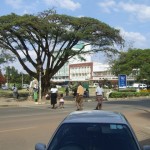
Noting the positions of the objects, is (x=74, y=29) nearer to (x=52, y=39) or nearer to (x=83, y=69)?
(x=52, y=39)

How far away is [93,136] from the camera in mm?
5539

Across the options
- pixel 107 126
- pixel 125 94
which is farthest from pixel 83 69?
pixel 107 126

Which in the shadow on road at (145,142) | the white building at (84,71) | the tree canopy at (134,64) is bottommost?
the shadow on road at (145,142)

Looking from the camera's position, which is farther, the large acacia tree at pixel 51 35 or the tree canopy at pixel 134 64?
the tree canopy at pixel 134 64

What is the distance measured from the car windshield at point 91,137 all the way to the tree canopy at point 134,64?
2684 inches

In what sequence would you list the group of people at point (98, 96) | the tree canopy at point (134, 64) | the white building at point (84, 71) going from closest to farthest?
the group of people at point (98, 96) < the tree canopy at point (134, 64) < the white building at point (84, 71)

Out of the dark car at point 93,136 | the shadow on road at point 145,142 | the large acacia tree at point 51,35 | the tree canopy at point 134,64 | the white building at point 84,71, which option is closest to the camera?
the dark car at point 93,136

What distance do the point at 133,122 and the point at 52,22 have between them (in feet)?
75.1

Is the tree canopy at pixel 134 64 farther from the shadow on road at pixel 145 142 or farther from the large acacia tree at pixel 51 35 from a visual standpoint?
the shadow on road at pixel 145 142

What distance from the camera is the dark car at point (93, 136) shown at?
17.8 ft

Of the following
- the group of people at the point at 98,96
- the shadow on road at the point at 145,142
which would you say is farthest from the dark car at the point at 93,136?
the group of people at the point at 98,96

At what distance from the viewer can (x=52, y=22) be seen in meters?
40.0

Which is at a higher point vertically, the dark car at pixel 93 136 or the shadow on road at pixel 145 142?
the dark car at pixel 93 136

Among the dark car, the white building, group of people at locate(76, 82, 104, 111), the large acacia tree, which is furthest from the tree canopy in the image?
the white building
